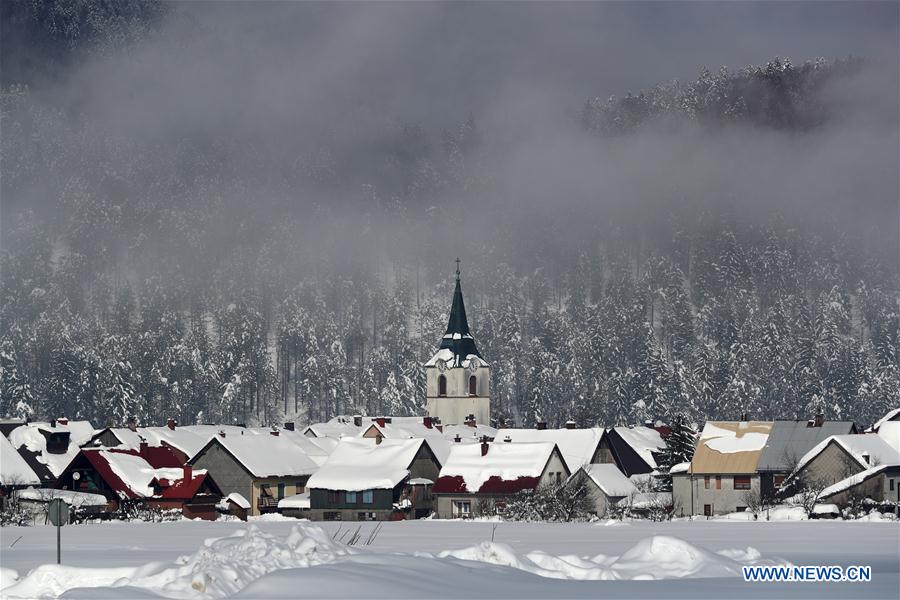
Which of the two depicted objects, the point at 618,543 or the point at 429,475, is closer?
the point at 618,543

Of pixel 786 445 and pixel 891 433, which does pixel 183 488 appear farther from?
pixel 891 433

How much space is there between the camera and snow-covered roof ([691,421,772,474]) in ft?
281

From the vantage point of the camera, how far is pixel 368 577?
1023 inches

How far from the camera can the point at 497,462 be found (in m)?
89.2

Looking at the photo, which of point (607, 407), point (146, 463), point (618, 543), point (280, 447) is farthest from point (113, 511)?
point (607, 407)

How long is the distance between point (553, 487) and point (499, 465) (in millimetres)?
6665

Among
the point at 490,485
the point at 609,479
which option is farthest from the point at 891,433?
the point at 490,485

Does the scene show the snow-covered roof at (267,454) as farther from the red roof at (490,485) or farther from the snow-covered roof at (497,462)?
the red roof at (490,485)

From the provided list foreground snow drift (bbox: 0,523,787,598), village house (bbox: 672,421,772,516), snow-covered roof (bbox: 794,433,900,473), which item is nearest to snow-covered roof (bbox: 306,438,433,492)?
village house (bbox: 672,421,772,516)

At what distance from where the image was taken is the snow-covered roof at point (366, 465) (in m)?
89.1

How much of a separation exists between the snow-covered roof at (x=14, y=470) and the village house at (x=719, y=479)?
129ft

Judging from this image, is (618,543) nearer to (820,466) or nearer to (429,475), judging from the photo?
(820,466)

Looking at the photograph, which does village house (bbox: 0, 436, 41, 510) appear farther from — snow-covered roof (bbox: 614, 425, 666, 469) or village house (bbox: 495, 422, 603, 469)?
snow-covered roof (bbox: 614, 425, 666, 469)

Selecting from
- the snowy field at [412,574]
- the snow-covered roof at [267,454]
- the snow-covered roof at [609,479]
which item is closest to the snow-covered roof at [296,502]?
the snow-covered roof at [267,454]
